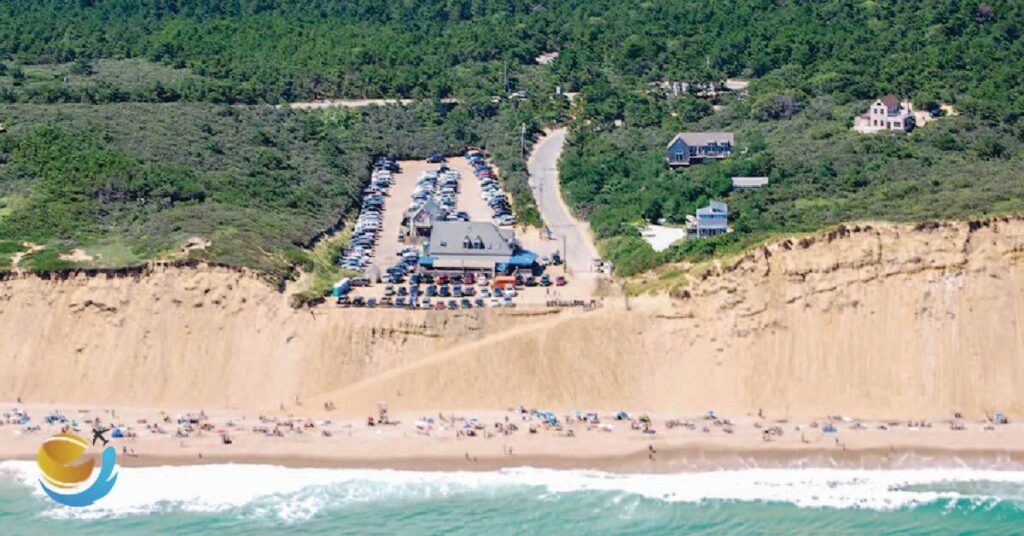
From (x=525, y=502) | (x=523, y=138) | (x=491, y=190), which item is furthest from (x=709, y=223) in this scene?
(x=525, y=502)

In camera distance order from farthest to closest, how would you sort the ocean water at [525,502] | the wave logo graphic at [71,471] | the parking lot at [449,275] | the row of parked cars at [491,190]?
the row of parked cars at [491,190]
the parking lot at [449,275]
the wave logo graphic at [71,471]
the ocean water at [525,502]

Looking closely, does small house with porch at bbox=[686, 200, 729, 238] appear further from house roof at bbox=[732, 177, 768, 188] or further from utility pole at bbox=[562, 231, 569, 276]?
house roof at bbox=[732, 177, 768, 188]

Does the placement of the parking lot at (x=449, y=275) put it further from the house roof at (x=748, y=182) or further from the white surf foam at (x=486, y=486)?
the house roof at (x=748, y=182)

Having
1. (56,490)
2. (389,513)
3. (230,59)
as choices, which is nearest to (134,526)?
(56,490)

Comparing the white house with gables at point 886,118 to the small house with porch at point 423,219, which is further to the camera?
the white house with gables at point 886,118

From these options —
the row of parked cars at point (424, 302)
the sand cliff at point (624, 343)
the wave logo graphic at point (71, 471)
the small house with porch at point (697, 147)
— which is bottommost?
the wave logo graphic at point (71, 471)

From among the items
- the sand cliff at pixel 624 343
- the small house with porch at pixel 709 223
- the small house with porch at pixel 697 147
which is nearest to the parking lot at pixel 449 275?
the sand cliff at pixel 624 343

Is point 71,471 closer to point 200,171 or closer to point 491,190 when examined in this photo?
point 200,171
